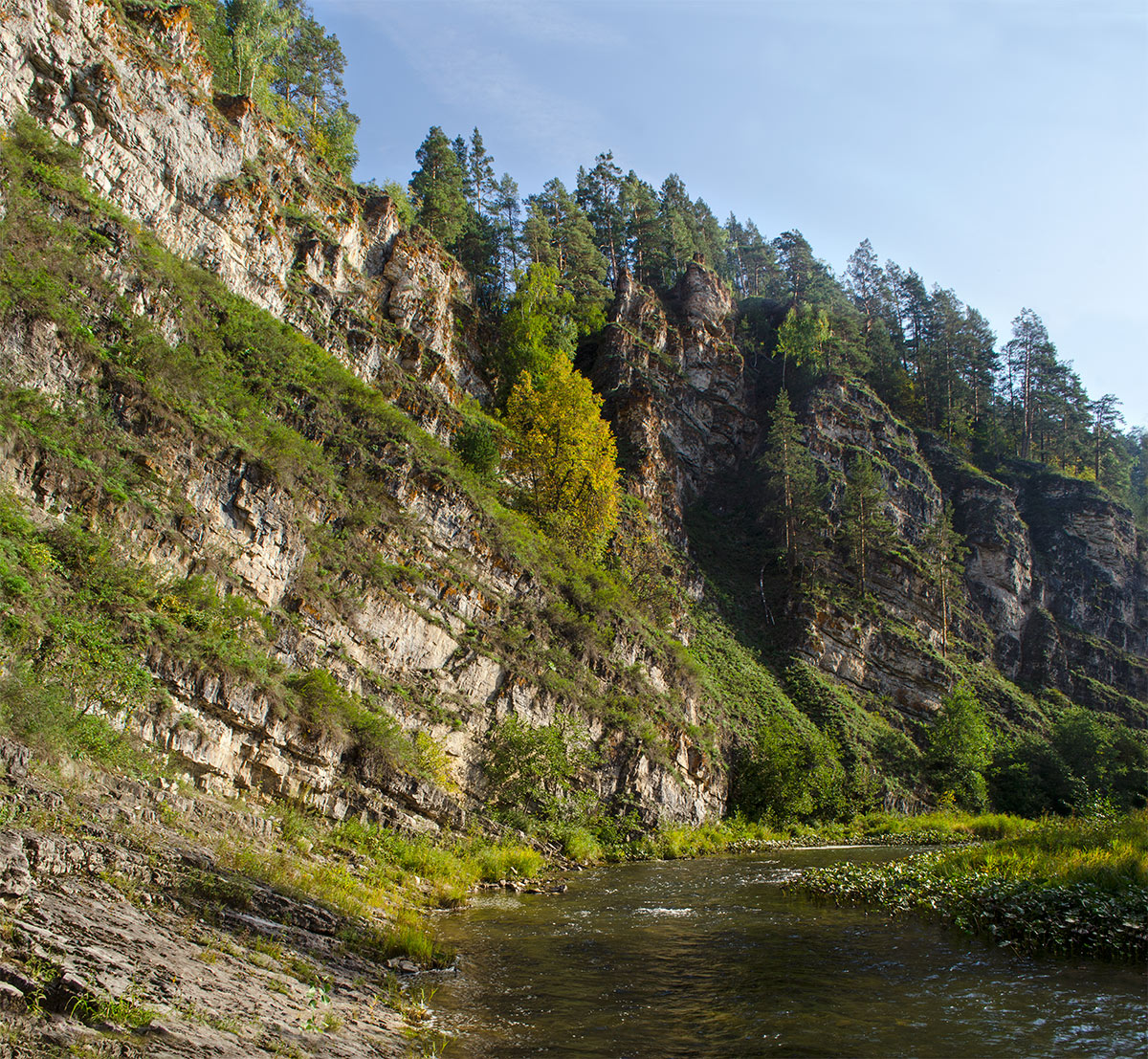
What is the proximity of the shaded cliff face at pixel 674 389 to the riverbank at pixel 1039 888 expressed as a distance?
38.9 metres

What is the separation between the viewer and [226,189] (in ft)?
109

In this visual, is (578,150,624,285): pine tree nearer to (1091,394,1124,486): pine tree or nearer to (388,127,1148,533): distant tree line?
(388,127,1148,533): distant tree line

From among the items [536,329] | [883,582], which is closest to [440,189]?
[536,329]

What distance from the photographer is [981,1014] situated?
28.9ft

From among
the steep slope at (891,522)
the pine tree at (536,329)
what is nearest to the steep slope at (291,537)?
the pine tree at (536,329)

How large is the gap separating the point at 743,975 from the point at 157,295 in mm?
27438

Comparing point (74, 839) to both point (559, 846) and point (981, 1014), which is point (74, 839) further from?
point (559, 846)

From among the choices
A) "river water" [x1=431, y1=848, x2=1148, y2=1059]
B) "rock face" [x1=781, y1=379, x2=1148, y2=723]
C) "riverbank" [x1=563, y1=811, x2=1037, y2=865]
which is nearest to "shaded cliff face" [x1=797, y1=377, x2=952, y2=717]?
"rock face" [x1=781, y1=379, x2=1148, y2=723]

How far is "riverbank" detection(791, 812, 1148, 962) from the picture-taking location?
1123 cm

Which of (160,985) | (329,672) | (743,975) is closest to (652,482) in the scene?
(329,672)

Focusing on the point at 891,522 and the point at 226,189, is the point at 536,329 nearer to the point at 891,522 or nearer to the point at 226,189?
the point at 226,189

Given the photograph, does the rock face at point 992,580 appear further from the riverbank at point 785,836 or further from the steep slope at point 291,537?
the steep slope at point 291,537

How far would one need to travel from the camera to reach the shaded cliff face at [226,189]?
26344 millimetres

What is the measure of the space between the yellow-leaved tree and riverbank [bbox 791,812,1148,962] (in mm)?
25479
